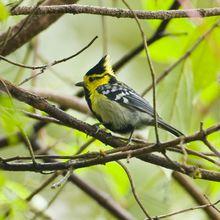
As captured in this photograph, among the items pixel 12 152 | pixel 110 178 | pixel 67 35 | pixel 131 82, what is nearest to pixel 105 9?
pixel 110 178

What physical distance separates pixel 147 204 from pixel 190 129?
1034 millimetres

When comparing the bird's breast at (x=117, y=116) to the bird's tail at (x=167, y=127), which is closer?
the bird's tail at (x=167, y=127)

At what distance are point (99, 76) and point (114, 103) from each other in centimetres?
20

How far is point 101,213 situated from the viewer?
4.77 meters

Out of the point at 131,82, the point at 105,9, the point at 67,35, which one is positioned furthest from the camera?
the point at 67,35

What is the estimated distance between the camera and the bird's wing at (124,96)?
3061 millimetres

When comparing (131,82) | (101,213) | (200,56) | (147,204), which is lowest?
(101,213)

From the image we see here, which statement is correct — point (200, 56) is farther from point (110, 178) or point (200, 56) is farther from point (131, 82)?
point (131, 82)

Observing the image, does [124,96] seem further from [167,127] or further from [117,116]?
[167,127]

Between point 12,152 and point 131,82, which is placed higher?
point 131,82

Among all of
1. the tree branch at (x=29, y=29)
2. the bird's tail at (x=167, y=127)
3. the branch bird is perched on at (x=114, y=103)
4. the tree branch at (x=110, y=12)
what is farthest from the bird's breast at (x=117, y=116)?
the tree branch at (x=110, y=12)

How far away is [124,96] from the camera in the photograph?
10.4ft

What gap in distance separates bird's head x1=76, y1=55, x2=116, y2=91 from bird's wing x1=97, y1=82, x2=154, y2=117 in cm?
4

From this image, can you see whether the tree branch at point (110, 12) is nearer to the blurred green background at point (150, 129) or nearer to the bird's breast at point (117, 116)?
the blurred green background at point (150, 129)
